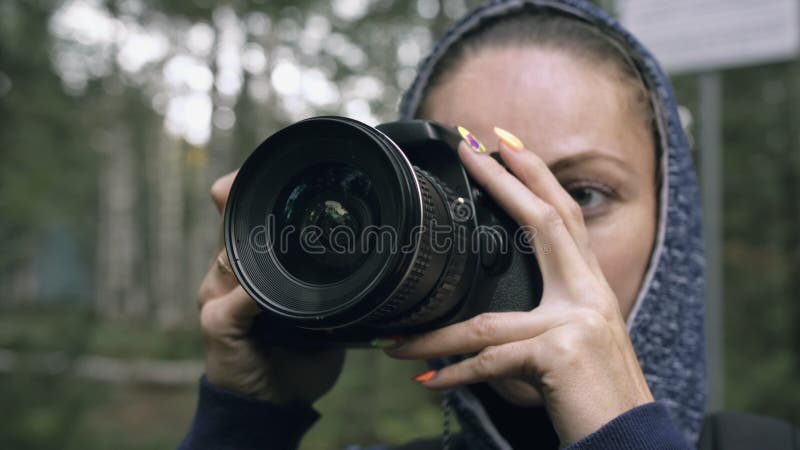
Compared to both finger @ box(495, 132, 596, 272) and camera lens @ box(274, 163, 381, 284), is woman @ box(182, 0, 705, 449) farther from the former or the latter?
camera lens @ box(274, 163, 381, 284)

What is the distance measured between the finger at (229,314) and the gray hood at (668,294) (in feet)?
1.54

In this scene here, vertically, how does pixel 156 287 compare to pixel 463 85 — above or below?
below

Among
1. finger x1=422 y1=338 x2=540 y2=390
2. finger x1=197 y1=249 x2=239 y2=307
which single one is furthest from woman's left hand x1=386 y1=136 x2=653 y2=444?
finger x1=197 y1=249 x2=239 y2=307

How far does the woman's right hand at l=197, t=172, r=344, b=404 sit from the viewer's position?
138 cm

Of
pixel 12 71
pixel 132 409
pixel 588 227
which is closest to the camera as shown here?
pixel 588 227

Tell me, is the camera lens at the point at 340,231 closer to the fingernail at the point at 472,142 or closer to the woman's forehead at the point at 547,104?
the fingernail at the point at 472,142

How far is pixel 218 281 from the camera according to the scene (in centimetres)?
141

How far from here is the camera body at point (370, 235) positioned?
3.00 feet

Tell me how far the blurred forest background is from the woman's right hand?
491 mm

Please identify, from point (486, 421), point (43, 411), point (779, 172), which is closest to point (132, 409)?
point (43, 411)

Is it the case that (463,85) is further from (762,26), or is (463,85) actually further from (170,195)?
(170,195)

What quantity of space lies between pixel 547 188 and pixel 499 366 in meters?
0.32

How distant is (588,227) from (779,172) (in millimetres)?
5340

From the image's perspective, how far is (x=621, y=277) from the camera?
51.5 inches
